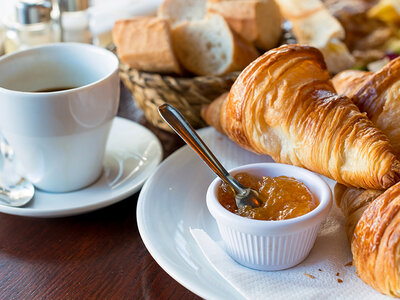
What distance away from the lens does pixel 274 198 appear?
1.05 m

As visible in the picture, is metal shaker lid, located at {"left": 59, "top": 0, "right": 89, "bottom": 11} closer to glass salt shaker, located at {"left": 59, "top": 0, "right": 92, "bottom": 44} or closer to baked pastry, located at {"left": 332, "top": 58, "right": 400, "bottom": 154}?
glass salt shaker, located at {"left": 59, "top": 0, "right": 92, "bottom": 44}

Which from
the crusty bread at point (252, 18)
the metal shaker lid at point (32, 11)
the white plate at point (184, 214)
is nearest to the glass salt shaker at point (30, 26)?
the metal shaker lid at point (32, 11)

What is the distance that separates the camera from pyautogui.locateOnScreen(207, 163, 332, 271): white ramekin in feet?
3.24

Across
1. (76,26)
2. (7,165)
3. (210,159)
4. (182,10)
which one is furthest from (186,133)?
(76,26)

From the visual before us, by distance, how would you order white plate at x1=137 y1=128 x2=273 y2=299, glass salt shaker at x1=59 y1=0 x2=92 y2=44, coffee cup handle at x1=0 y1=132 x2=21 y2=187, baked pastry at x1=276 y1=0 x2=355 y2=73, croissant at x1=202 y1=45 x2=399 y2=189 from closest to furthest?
white plate at x1=137 y1=128 x2=273 y2=299 < croissant at x1=202 y1=45 x2=399 y2=189 < coffee cup handle at x1=0 y1=132 x2=21 y2=187 < baked pastry at x1=276 y1=0 x2=355 y2=73 < glass salt shaker at x1=59 y1=0 x2=92 y2=44

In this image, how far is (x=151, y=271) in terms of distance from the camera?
1.12m

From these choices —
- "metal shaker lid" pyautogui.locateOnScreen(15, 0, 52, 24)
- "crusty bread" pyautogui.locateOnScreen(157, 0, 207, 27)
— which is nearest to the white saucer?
"crusty bread" pyautogui.locateOnScreen(157, 0, 207, 27)

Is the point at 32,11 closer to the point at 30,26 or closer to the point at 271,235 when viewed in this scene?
the point at 30,26

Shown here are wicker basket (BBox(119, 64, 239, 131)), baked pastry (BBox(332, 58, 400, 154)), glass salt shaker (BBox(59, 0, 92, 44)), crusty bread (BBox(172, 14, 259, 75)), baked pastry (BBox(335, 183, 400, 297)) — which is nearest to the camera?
baked pastry (BBox(335, 183, 400, 297))

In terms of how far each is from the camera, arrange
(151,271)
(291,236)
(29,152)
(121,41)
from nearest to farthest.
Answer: (291,236), (151,271), (29,152), (121,41)

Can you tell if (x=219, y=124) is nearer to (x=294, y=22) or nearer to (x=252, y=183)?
(x=252, y=183)

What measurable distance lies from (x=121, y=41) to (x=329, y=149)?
829 millimetres

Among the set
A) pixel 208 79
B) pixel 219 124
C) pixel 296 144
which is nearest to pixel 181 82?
pixel 208 79

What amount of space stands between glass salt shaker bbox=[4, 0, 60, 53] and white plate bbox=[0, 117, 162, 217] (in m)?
0.52
